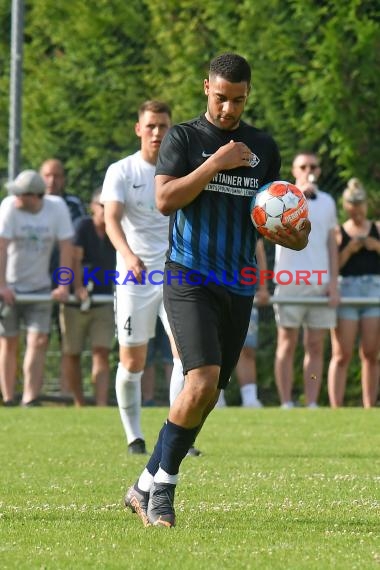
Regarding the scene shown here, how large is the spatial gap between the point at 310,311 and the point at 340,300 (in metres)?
0.34

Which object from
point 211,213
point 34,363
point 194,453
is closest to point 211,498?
point 211,213

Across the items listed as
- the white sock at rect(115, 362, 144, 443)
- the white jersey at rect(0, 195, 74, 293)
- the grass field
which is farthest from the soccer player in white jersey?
the white jersey at rect(0, 195, 74, 293)

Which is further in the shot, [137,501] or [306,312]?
[306,312]

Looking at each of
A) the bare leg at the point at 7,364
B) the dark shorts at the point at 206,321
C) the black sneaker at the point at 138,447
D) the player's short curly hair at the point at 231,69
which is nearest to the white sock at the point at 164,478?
the dark shorts at the point at 206,321

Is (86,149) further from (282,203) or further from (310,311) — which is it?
(282,203)

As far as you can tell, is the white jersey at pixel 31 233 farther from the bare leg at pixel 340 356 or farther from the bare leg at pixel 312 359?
the bare leg at pixel 340 356

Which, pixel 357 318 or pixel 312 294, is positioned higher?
pixel 312 294

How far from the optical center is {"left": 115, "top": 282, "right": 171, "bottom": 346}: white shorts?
955 cm

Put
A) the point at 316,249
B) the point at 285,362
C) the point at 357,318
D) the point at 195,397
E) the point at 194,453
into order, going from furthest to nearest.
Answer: the point at 357,318
the point at 285,362
the point at 316,249
the point at 194,453
the point at 195,397

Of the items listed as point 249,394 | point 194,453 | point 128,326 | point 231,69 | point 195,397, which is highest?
point 231,69

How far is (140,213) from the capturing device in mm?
9773

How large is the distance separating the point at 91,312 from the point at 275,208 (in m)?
8.56

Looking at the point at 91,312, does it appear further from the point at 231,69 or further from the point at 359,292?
the point at 231,69

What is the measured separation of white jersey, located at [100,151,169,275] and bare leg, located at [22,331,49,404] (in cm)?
479
